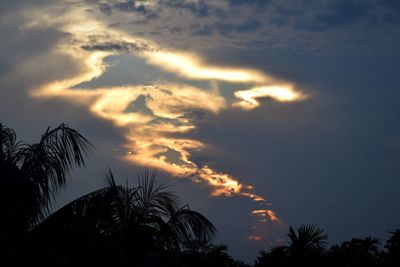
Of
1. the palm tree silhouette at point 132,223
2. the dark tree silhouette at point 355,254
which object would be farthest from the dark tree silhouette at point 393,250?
the palm tree silhouette at point 132,223

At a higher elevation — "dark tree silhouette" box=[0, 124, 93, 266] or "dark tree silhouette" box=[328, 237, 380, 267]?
"dark tree silhouette" box=[328, 237, 380, 267]

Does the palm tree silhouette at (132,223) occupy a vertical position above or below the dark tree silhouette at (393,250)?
below

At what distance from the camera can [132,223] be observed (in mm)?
13938

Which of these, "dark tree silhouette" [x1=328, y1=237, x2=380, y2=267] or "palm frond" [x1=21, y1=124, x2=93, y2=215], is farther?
"dark tree silhouette" [x1=328, y1=237, x2=380, y2=267]

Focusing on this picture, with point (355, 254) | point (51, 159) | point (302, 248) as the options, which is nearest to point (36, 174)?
point (51, 159)

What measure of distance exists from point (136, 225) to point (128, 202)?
0.60 metres

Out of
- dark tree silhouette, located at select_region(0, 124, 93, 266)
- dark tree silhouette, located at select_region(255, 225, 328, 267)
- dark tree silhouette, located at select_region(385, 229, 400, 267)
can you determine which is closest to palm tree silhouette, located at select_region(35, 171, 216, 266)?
dark tree silhouette, located at select_region(0, 124, 93, 266)

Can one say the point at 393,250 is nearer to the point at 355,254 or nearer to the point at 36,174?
the point at 355,254

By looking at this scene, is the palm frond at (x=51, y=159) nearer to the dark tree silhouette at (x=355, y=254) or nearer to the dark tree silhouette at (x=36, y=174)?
the dark tree silhouette at (x=36, y=174)

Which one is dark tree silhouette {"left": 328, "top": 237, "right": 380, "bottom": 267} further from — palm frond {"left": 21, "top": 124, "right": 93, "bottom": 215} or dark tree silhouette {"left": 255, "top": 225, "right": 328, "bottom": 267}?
palm frond {"left": 21, "top": 124, "right": 93, "bottom": 215}

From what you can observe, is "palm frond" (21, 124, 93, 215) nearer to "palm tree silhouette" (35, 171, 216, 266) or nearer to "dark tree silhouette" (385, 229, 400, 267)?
"palm tree silhouette" (35, 171, 216, 266)

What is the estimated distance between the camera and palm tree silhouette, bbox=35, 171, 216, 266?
12508 millimetres

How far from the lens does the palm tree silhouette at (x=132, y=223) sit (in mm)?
12508

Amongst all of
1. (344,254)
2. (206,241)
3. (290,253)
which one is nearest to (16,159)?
(206,241)
